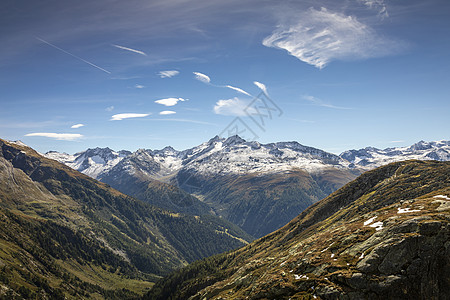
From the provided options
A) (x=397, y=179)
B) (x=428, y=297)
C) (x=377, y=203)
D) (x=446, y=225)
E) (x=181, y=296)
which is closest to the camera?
(x=428, y=297)

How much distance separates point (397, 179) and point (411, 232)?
10313 centimetres

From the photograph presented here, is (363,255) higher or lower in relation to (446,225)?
lower

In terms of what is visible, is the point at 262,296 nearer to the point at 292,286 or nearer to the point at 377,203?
the point at 292,286

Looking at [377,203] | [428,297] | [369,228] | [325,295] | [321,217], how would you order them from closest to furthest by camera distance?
[428,297]
[325,295]
[369,228]
[377,203]
[321,217]

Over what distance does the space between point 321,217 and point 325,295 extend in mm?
113578

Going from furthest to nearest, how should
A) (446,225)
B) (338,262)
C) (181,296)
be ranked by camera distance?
(181,296), (338,262), (446,225)

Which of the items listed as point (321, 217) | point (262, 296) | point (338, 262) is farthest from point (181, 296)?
point (338, 262)

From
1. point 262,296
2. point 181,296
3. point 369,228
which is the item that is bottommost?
point 181,296

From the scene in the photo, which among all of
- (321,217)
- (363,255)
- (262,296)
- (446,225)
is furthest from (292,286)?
(321,217)

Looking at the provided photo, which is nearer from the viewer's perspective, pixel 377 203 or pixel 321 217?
pixel 377 203

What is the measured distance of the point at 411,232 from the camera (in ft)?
159

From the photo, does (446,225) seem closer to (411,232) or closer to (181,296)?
(411,232)

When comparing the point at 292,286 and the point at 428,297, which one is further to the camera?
the point at 292,286

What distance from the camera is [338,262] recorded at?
54.6 metres
